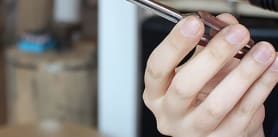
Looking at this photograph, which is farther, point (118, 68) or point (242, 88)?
point (118, 68)

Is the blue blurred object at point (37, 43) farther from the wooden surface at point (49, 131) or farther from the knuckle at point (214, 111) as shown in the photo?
the knuckle at point (214, 111)

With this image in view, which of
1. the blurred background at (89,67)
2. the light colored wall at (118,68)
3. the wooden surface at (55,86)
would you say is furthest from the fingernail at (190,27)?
the wooden surface at (55,86)

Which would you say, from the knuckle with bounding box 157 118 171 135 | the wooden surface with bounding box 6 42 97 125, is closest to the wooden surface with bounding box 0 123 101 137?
the wooden surface with bounding box 6 42 97 125

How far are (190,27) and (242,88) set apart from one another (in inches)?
2.6

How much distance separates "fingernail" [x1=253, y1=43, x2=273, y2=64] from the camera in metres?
0.38

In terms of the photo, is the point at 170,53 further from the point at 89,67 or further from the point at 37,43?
the point at 37,43

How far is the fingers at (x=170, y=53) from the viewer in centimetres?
38

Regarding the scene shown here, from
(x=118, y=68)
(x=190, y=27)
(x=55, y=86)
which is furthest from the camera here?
(x=55, y=86)

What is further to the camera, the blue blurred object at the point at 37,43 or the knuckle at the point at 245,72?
the blue blurred object at the point at 37,43

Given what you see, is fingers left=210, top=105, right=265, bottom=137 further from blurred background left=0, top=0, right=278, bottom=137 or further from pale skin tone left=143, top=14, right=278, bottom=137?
blurred background left=0, top=0, right=278, bottom=137

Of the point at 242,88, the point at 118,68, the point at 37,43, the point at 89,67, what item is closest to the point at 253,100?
the point at 242,88

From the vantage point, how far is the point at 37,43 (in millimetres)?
1424

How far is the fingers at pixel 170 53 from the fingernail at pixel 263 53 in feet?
0.14

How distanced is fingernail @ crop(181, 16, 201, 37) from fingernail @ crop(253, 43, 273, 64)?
0.05 metres
